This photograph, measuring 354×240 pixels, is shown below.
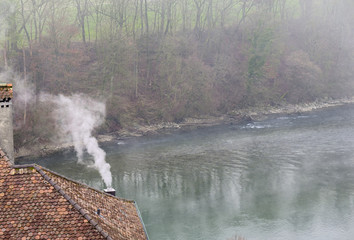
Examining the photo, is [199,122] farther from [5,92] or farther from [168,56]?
[5,92]

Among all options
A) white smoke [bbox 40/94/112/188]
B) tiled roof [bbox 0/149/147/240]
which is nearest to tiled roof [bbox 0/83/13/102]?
tiled roof [bbox 0/149/147/240]

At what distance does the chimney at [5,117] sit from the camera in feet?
35.5

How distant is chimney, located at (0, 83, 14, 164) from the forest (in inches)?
1137

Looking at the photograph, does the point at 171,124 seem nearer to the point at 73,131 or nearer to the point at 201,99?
the point at 201,99

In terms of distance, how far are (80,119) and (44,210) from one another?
37887 millimetres

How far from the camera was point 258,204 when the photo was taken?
27375mm

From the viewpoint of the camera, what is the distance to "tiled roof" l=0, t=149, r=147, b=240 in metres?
8.76

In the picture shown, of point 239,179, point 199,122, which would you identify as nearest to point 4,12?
point 199,122

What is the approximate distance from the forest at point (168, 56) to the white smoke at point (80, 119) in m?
0.92

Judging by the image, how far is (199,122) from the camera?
4994cm

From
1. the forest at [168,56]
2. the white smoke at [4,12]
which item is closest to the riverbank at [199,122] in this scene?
the forest at [168,56]

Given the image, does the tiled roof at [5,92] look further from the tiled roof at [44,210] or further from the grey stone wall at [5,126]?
the tiled roof at [44,210]

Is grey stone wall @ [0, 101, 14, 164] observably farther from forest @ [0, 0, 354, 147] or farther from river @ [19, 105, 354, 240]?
forest @ [0, 0, 354, 147]

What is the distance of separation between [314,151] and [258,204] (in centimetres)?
1254
